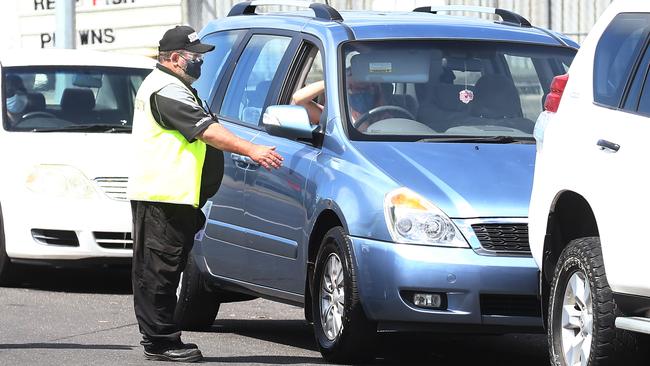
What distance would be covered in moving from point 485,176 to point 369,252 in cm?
69

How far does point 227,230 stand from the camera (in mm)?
9672

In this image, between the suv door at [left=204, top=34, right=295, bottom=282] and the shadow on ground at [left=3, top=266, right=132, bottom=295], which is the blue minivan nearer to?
the suv door at [left=204, top=34, right=295, bottom=282]

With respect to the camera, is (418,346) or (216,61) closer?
(418,346)

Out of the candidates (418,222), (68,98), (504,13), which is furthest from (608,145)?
(68,98)

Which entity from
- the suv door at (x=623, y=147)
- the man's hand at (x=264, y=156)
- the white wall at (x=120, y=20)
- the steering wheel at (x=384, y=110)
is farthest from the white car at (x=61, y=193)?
the white wall at (x=120, y=20)

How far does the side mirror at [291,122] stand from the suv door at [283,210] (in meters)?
0.12

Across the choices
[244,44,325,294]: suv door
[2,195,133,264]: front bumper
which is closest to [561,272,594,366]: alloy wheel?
[244,44,325,294]: suv door

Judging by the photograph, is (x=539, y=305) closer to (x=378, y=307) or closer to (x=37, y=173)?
(x=378, y=307)

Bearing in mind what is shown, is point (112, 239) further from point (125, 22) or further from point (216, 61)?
point (125, 22)

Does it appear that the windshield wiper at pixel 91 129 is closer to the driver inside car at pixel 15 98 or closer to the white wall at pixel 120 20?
the driver inside car at pixel 15 98

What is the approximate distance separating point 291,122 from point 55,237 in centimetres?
412

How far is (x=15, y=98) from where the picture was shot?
43.7ft

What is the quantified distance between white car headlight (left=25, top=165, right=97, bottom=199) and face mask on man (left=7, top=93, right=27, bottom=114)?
33.8 inches

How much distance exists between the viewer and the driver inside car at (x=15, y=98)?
43.2ft
